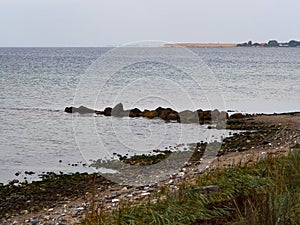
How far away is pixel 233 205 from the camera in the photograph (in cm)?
570

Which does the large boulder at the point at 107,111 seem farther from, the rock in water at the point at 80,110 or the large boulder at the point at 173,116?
the large boulder at the point at 173,116

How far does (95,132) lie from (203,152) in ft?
21.5

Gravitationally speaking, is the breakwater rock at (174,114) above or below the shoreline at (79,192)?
above

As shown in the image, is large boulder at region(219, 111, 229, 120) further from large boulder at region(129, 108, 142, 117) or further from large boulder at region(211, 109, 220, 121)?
large boulder at region(129, 108, 142, 117)

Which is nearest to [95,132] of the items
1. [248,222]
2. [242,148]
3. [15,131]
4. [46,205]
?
[15,131]

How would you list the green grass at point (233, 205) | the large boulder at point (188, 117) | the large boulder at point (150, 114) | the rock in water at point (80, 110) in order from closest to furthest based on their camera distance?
the green grass at point (233, 205)
the large boulder at point (188, 117)
the large boulder at point (150, 114)
the rock in water at point (80, 110)

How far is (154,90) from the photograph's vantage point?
85.7ft

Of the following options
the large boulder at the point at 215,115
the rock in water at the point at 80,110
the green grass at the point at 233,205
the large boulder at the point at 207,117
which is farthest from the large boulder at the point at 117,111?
the green grass at the point at 233,205

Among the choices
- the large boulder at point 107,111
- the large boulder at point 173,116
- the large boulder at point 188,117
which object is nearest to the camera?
the large boulder at point 188,117

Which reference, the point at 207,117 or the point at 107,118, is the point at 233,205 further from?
the point at 107,118

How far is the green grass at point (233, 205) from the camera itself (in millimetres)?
4785

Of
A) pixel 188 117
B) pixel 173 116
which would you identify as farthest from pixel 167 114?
pixel 188 117

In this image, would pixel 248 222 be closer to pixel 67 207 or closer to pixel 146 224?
pixel 146 224

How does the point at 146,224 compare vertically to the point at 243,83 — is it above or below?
below
